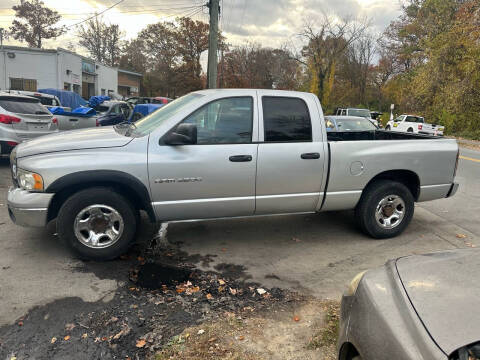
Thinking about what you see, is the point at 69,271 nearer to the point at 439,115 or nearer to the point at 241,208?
the point at 241,208

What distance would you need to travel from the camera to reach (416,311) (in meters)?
1.64

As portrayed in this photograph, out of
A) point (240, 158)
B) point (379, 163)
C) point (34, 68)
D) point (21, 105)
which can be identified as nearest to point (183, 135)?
point (240, 158)

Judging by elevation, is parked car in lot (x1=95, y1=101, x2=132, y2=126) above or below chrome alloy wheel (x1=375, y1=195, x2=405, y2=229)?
above

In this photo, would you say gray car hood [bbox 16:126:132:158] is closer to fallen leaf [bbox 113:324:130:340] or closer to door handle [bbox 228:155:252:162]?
door handle [bbox 228:155:252:162]

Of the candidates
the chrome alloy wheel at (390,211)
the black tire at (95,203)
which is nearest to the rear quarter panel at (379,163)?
the chrome alloy wheel at (390,211)

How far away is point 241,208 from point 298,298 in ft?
4.17

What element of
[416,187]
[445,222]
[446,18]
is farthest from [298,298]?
[446,18]

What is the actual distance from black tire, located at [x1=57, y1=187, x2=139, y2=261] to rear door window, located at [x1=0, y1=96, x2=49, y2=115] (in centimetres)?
610

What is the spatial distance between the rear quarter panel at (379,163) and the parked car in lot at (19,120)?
733cm

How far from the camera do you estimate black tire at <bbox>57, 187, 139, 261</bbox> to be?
382cm

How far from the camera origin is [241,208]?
4.33 metres

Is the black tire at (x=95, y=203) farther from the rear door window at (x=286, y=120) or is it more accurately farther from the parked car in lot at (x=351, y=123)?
the parked car in lot at (x=351, y=123)

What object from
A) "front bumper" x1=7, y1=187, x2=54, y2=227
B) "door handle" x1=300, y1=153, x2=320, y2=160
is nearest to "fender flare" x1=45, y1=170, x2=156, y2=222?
"front bumper" x1=7, y1=187, x2=54, y2=227

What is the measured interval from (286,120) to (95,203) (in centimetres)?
236
